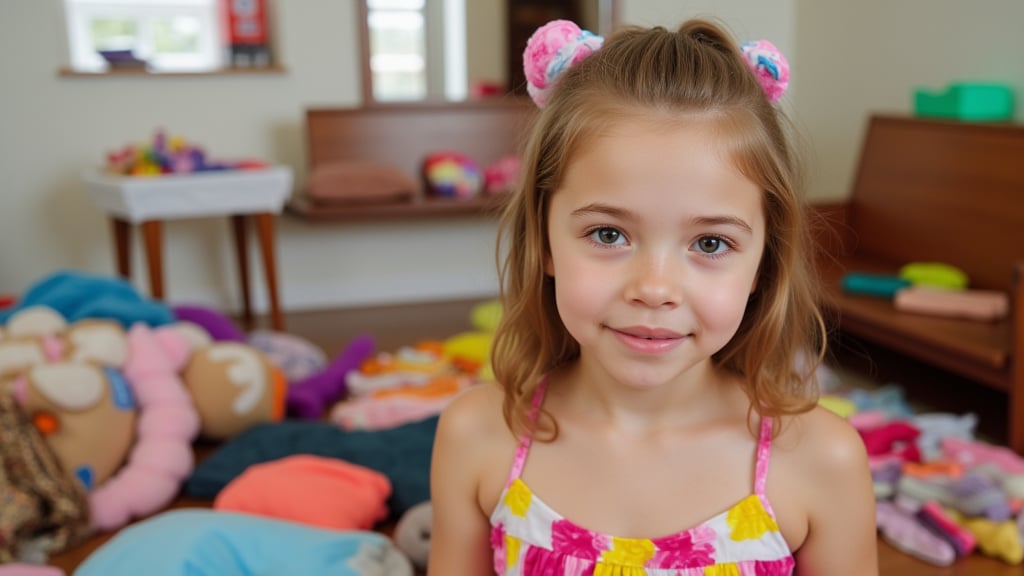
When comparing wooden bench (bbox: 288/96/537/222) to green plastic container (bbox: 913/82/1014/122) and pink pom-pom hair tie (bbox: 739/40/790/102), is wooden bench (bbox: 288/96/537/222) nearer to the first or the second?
green plastic container (bbox: 913/82/1014/122)

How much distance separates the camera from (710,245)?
0.74 meters

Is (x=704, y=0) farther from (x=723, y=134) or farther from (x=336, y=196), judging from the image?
(x=336, y=196)

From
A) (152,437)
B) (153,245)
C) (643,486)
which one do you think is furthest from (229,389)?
(643,486)

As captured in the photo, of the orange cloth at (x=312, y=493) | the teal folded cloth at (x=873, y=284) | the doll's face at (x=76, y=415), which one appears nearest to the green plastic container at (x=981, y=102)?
the teal folded cloth at (x=873, y=284)

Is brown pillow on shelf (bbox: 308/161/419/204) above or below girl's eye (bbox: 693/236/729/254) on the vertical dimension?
below

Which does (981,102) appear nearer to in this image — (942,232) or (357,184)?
(942,232)

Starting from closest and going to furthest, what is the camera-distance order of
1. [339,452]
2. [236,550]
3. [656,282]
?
1. [656,282]
2. [236,550]
3. [339,452]

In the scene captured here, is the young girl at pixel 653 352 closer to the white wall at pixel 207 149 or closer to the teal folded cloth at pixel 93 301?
the teal folded cloth at pixel 93 301

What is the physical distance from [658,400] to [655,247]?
190 mm

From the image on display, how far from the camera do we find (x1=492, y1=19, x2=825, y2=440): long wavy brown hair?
75 cm

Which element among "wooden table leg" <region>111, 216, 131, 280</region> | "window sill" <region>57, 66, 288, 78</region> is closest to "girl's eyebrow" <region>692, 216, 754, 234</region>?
"wooden table leg" <region>111, 216, 131, 280</region>

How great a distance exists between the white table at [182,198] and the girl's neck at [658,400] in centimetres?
195

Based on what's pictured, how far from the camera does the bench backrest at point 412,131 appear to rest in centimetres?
304

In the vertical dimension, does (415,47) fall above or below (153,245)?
above
